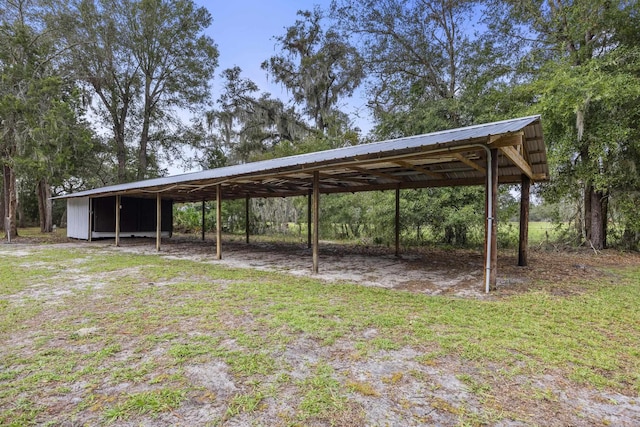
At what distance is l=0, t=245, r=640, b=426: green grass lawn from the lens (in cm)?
182

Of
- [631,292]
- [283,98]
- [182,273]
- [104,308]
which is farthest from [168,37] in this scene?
[631,292]

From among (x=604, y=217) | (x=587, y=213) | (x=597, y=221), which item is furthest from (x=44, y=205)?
(x=604, y=217)

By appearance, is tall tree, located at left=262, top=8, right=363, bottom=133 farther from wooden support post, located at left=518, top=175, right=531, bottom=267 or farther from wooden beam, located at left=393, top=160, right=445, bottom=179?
wooden support post, located at left=518, top=175, right=531, bottom=267

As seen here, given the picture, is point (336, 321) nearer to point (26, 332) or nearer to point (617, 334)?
point (617, 334)

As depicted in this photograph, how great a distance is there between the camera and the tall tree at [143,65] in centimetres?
1486

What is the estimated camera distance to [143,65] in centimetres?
1686

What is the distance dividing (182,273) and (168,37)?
1610cm

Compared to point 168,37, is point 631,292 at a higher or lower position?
lower

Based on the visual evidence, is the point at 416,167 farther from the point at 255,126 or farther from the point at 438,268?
the point at 255,126

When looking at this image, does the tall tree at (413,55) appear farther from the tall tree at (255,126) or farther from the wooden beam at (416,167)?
the tall tree at (255,126)

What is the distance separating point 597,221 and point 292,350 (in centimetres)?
1032

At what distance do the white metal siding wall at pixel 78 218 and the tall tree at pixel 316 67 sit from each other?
11413 millimetres

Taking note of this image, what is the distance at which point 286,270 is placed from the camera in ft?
20.8

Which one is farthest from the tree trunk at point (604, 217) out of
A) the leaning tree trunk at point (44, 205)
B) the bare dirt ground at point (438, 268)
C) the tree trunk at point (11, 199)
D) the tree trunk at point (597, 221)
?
the leaning tree trunk at point (44, 205)
